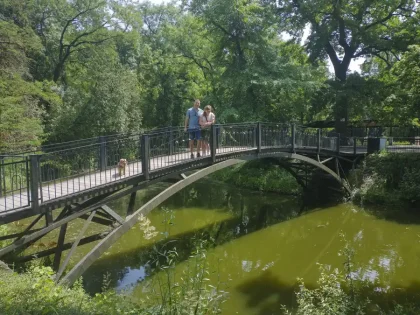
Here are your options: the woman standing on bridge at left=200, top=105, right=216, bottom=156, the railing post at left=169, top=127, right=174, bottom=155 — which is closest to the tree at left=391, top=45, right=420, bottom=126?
the woman standing on bridge at left=200, top=105, right=216, bottom=156

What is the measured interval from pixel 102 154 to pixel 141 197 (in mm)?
9348

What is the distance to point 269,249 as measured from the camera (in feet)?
34.0

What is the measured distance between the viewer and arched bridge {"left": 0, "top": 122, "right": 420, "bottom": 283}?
5809 millimetres

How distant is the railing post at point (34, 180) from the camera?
18.3 feet

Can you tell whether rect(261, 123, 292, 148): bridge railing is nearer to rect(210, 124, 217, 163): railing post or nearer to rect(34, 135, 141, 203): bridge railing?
rect(210, 124, 217, 163): railing post

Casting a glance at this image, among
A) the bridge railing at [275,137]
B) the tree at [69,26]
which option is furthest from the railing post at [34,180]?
the tree at [69,26]

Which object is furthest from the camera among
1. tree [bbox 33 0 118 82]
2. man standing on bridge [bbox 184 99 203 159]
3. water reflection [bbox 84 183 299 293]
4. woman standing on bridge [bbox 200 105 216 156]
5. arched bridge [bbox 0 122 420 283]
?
tree [bbox 33 0 118 82]

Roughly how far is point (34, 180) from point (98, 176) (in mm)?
2245

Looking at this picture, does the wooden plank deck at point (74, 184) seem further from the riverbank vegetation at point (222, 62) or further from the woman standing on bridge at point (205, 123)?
the riverbank vegetation at point (222, 62)

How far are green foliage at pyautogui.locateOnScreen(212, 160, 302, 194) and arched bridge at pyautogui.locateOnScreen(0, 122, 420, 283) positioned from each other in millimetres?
5470

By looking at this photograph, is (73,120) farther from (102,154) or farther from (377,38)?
(377,38)

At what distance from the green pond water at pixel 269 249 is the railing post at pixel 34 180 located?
2145 millimetres

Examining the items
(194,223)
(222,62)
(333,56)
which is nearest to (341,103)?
(333,56)

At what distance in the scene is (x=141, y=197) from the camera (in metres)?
17.0
